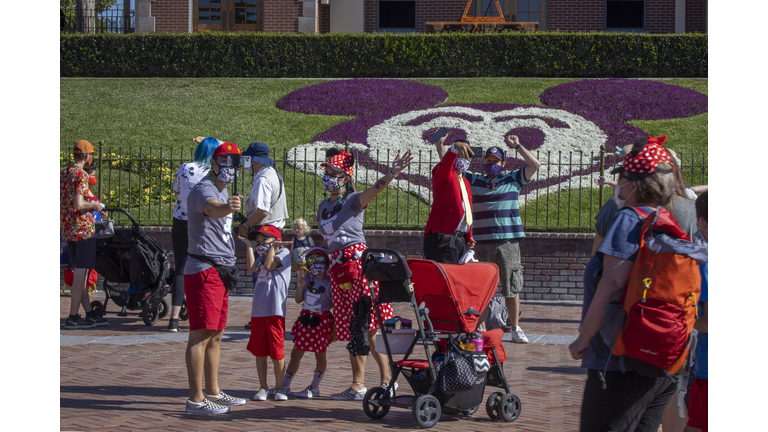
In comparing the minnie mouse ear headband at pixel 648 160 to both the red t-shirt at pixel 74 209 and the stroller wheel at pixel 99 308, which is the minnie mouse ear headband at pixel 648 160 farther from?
the stroller wheel at pixel 99 308

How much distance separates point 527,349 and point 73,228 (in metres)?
5.02

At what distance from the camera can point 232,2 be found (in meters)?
25.7

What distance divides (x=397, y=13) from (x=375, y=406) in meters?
22.3

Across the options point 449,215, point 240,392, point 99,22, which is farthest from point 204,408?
point 99,22

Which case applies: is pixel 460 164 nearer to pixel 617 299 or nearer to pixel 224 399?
pixel 224 399

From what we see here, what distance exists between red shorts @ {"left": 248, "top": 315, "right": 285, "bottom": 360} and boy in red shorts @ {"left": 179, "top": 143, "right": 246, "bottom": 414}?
0.33 meters

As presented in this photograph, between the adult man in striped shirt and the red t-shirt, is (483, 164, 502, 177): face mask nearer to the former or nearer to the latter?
the adult man in striped shirt

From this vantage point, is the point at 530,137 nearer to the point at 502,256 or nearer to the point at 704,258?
the point at 502,256

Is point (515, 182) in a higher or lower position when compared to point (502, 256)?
higher

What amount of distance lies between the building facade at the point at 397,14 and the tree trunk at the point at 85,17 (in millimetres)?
1539

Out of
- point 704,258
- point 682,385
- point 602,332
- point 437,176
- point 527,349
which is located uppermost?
point 437,176

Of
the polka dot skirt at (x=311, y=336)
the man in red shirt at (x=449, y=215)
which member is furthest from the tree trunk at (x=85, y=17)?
the polka dot skirt at (x=311, y=336)

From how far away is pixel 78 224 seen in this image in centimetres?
834

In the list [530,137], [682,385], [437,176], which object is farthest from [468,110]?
[682,385]
